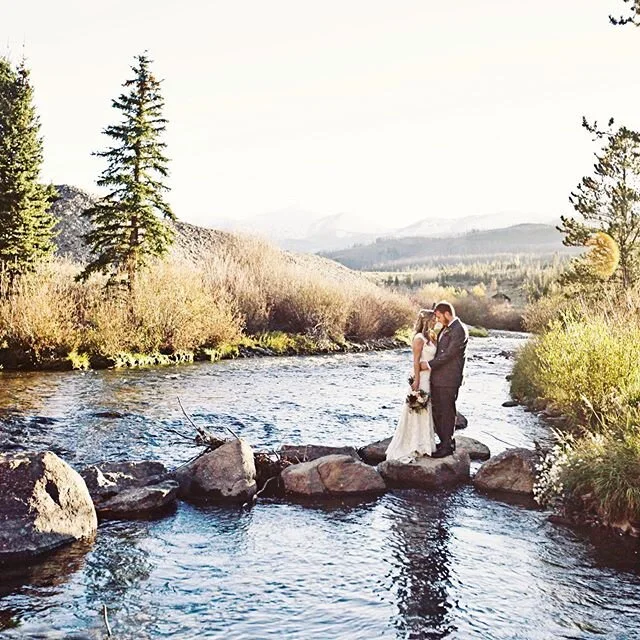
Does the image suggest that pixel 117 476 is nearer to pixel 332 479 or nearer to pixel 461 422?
pixel 332 479

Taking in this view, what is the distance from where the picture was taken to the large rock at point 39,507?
24.2 ft

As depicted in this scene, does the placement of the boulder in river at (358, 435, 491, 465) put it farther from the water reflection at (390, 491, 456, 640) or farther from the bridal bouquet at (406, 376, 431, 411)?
the water reflection at (390, 491, 456, 640)

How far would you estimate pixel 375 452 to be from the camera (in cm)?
1150

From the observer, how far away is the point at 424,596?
6.71 m

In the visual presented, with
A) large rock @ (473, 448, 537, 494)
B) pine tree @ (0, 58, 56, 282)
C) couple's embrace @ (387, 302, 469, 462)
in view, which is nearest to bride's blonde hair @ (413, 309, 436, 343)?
couple's embrace @ (387, 302, 469, 462)

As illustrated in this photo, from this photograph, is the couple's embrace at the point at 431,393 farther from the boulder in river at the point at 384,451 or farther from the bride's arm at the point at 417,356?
the boulder in river at the point at 384,451

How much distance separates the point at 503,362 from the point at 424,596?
19049 millimetres

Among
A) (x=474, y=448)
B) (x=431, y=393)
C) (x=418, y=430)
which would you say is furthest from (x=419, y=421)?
(x=474, y=448)

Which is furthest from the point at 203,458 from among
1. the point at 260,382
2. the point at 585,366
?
the point at 260,382

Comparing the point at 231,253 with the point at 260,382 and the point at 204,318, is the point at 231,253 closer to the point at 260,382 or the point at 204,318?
the point at 204,318

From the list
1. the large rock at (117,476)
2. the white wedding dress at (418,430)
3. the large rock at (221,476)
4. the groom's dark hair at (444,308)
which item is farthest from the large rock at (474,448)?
the large rock at (117,476)

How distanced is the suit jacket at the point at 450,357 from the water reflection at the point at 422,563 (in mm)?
1573

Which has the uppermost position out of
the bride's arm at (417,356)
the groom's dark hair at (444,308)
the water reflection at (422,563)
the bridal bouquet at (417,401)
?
the groom's dark hair at (444,308)

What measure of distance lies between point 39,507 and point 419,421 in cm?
513
